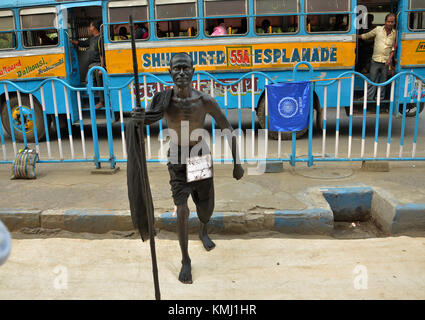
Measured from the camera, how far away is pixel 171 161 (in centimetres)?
309

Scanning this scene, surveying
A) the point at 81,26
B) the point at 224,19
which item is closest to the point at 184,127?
the point at 224,19

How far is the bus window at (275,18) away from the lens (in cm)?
754

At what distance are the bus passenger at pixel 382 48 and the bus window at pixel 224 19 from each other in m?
2.62

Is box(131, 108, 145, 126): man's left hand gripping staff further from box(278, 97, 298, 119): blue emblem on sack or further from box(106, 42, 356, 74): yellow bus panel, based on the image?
box(106, 42, 356, 74): yellow bus panel

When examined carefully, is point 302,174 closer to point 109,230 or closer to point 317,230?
point 317,230

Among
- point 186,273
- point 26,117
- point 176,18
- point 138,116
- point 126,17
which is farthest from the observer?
point 26,117

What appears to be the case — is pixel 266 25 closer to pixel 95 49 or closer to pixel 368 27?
pixel 368 27

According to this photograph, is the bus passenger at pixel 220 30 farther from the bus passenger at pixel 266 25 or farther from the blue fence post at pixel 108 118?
the blue fence post at pixel 108 118

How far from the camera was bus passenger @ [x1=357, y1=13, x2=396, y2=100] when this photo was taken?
25.0 ft

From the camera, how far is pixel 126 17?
25.8ft

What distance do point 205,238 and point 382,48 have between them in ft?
20.5

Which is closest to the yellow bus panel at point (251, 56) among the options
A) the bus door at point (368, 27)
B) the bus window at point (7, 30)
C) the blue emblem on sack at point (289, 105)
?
the bus door at point (368, 27)

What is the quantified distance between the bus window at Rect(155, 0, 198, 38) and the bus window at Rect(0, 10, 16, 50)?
3.24 metres

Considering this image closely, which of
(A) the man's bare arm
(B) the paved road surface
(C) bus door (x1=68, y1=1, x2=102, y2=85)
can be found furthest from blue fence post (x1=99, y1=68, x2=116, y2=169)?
(C) bus door (x1=68, y1=1, x2=102, y2=85)
